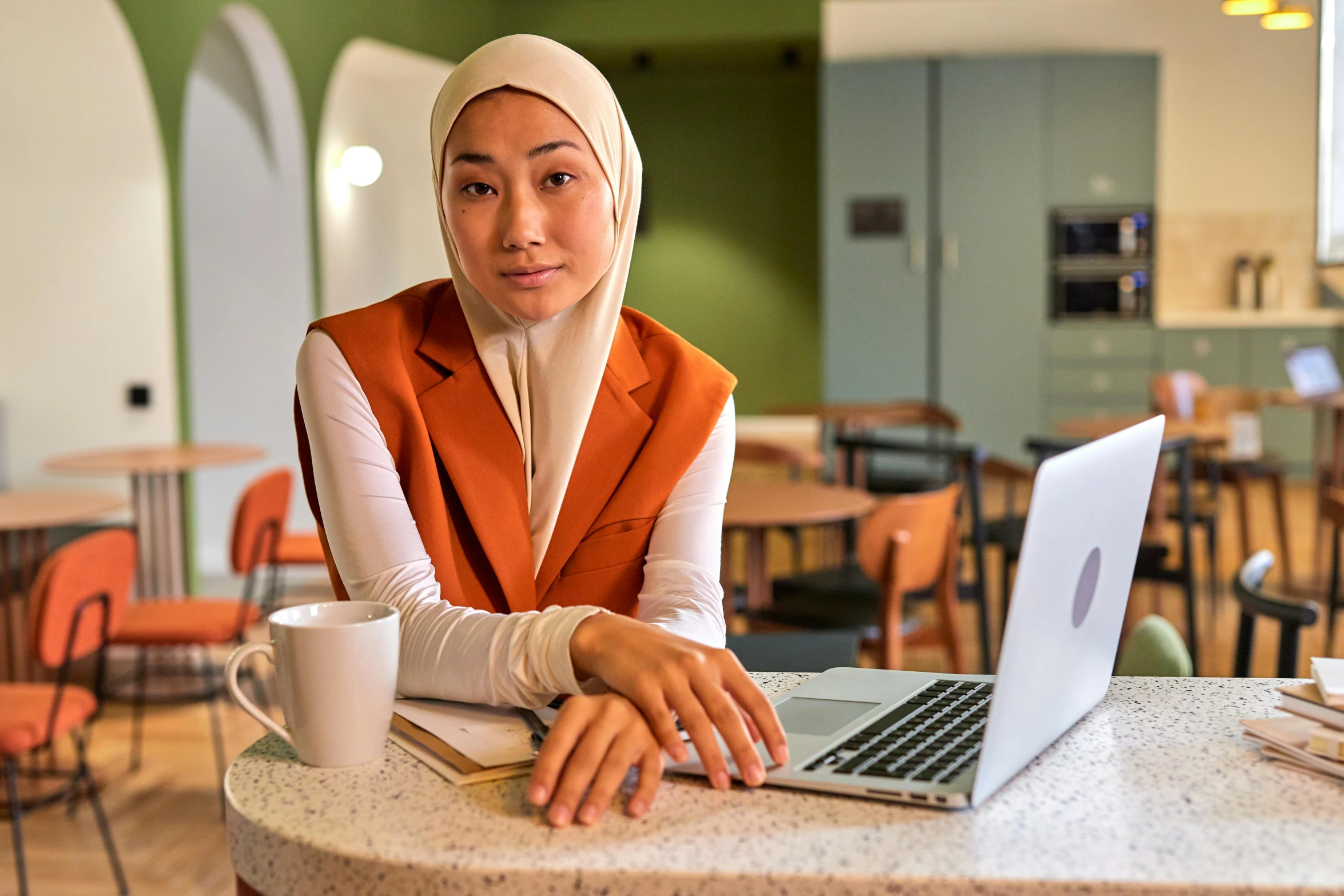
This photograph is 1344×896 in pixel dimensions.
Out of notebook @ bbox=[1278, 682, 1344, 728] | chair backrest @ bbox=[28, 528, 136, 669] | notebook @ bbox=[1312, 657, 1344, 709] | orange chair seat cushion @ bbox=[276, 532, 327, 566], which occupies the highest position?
notebook @ bbox=[1312, 657, 1344, 709]

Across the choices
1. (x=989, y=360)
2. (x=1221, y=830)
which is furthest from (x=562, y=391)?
(x=989, y=360)

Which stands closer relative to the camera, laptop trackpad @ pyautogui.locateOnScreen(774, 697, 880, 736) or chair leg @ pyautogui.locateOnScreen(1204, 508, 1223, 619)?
laptop trackpad @ pyautogui.locateOnScreen(774, 697, 880, 736)

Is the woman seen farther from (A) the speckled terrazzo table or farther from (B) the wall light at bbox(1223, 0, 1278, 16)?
(B) the wall light at bbox(1223, 0, 1278, 16)

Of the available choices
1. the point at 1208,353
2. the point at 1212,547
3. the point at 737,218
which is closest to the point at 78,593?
the point at 1212,547

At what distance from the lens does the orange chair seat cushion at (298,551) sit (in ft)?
14.3

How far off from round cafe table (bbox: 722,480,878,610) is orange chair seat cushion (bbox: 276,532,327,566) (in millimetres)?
1614

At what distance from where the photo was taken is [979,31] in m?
7.86

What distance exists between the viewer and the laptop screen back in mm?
5637

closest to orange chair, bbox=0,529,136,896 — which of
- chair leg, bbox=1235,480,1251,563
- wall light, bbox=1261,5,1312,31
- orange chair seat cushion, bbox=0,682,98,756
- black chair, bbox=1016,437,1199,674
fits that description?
orange chair seat cushion, bbox=0,682,98,756

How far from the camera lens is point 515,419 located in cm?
113

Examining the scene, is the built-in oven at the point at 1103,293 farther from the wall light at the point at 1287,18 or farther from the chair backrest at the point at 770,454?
the chair backrest at the point at 770,454

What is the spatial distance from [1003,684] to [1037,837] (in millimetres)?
83

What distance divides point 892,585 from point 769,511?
39cm

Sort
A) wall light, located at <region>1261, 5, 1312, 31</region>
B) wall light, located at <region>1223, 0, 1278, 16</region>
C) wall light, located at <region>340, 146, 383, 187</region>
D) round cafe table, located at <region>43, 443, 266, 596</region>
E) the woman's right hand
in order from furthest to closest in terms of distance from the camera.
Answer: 1. wall light, located at <region>340, 146, 383, 187</region>
2. wall light, located at <region>1261, 5, 1312, 31</region>
3. wall light, located at <region>1223, 0, 1278, 16</region>
4. round cafe table, located at <region>43, 443, 266, 596</region>
5. the woman's right hand
